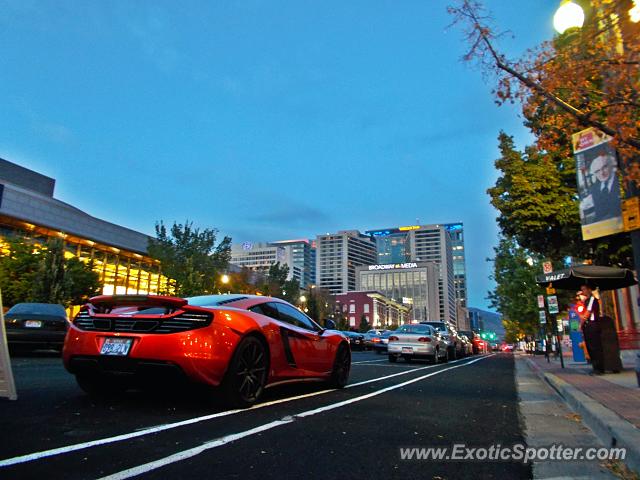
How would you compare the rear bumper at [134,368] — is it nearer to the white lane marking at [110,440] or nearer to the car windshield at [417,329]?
the white lane marking at [110,440]

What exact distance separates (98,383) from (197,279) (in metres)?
23.3

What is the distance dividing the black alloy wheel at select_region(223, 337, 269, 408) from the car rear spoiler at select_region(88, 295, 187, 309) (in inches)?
32.1

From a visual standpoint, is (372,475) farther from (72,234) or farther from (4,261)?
(72,234)

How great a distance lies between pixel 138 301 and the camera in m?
4.79

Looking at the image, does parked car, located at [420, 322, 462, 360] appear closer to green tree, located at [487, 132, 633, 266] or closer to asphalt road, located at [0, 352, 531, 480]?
green tree, located at [487, 132, 633, 266]

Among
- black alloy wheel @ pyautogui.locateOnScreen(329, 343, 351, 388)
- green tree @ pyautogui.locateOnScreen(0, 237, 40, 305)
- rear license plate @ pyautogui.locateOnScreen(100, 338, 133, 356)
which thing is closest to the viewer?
rear license plate @ pyautogui.locateOnScreen(100, 338, 133, 356)

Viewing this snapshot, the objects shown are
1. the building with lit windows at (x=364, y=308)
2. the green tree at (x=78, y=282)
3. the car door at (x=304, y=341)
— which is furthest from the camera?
the building with lit windows at (x=364, y=308)

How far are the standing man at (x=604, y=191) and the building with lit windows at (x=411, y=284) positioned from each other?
177m

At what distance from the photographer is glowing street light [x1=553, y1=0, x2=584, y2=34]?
5891 mm

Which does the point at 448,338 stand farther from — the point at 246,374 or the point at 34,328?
the point at 246,374

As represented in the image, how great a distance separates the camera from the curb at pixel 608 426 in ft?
10.7

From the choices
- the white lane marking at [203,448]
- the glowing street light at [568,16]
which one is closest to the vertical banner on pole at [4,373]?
the white lane marking at [203,448]

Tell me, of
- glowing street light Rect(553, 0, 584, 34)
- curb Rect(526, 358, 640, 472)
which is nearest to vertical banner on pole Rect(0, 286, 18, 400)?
curb Rect(526, 358, 640, 472)

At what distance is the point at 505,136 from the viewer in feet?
52.6
